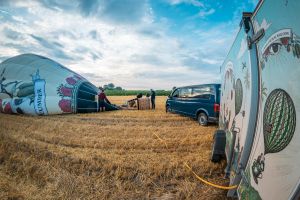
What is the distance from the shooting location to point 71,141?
7.37m

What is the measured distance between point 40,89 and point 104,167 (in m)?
10.3

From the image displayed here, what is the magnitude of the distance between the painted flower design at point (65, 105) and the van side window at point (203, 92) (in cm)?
754

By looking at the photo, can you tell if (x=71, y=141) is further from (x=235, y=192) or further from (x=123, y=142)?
(x=235, y=192)

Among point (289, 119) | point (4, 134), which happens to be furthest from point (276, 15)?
point (4, 134)

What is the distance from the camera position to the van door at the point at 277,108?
1.76 m

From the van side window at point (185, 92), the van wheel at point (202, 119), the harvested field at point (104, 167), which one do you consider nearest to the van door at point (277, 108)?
the harvested field at point (104, 167)

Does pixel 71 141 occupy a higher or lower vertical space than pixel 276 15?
lower

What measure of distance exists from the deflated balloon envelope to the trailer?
12.8 meters

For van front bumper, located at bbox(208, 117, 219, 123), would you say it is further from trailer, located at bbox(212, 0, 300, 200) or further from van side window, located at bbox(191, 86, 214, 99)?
trailer, located at bbox(212, 0, 300, 200)

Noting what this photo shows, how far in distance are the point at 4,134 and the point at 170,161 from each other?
20.3ft

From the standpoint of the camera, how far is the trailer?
5.81 feet

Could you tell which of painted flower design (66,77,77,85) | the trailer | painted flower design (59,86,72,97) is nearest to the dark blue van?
painted flower design (59,86,72,97)

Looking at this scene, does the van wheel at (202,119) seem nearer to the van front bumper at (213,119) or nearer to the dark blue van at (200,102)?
the dark blue van at (200,102)

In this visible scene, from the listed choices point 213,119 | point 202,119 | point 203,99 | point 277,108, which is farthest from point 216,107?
point 277,108
